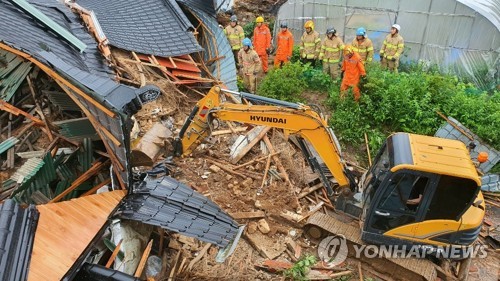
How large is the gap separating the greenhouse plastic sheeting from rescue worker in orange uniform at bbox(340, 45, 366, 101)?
3.27 metres

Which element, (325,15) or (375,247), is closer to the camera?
(375,247)

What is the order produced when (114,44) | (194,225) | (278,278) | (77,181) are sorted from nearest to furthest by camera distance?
(194,225)
(77,181)
(278,278)
(114,44)

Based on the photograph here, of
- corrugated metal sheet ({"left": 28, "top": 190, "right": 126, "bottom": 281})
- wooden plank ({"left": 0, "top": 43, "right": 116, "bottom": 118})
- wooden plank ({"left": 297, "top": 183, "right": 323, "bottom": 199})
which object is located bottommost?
wooden plank ({"left": 297, "top": 183, "right": 323, "bottom": 199})

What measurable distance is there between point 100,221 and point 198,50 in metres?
7.72

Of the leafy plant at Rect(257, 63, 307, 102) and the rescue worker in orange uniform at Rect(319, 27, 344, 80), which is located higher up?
the rescue worker in orange uniform at Rect(319, 27, 344, 80)

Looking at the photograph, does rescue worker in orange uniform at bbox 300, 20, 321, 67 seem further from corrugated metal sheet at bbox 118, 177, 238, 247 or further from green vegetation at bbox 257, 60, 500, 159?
corrugated metal sheet at bbox 118, 177, 238, 247

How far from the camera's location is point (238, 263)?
25.4 ft

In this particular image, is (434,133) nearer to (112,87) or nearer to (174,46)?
(174,46)

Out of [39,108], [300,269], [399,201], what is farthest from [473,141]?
[39,108]

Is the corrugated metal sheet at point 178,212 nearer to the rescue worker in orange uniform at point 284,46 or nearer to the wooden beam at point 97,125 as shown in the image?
the wooden beam at point 97,125

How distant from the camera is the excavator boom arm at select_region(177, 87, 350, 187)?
758 centimetres

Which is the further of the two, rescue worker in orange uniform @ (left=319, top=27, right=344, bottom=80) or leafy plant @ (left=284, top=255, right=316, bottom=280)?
rescue worker in orange uniform @ (left=319, top=27, right=344, bottom=80)

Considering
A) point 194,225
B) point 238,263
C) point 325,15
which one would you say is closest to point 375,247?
point 238,263

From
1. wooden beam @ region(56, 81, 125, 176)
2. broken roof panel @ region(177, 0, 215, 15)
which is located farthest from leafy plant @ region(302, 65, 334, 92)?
wooden beam @ region(56, 81, 125, 176)
